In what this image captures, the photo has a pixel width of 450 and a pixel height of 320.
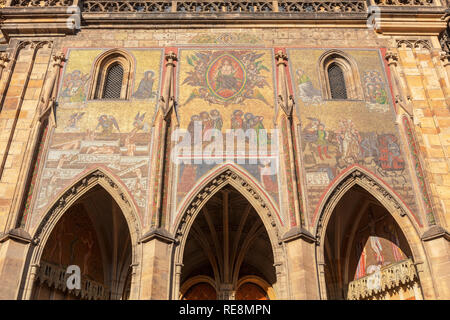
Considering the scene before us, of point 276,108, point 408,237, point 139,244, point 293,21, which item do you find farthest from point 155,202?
point 293,21

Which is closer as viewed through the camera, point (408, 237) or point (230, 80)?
point (408, 237)

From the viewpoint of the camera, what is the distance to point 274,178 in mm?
11641

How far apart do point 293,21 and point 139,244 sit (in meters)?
8.40

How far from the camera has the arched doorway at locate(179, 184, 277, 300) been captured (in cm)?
1470

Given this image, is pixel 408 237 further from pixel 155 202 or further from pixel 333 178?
pixel 155 202

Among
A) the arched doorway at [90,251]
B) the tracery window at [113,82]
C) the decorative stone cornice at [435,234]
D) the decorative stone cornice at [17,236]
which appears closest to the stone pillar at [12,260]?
the decorative stone cornice at [17,236]

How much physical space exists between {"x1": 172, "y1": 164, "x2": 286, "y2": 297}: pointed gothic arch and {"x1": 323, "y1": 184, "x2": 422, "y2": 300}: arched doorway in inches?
72.1

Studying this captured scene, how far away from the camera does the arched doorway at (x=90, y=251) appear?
11822mm

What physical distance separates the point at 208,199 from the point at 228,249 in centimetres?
425

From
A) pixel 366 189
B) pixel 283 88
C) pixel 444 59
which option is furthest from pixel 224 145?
pixel 444 59

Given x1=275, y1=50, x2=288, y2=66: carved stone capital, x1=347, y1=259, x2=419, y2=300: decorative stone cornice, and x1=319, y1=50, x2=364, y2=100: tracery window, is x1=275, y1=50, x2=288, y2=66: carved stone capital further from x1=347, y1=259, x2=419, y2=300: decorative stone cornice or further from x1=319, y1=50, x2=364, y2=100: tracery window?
x1=347, y1=259, x2=419, y2=300: decorative stone cornice

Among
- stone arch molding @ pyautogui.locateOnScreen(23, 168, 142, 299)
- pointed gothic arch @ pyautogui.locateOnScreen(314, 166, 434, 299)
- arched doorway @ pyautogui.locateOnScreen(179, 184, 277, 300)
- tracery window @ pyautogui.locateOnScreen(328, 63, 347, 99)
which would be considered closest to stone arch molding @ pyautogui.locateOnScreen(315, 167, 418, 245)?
pointed gothic arch @ pyautogui.locateOnScreen(314, 166, 434, 299)

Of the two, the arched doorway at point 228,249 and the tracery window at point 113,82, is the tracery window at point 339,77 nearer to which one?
the arched doorway at point 228,249
